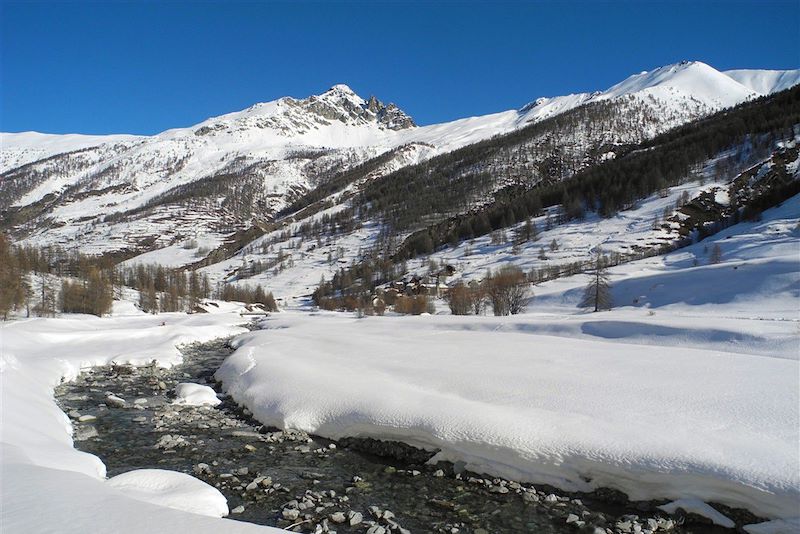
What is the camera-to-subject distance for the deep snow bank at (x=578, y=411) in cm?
1050

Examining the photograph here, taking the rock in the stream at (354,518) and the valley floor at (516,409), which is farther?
the rock in the stream at (354,518)

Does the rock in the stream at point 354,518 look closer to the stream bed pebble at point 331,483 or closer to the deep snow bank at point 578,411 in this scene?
the stream bed pebble at point 331,483

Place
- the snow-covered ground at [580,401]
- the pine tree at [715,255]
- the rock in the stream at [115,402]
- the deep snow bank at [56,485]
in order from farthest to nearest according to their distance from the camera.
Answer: the pine tree at [715,255]
the rock in the stream at [115,402]
the snow-covered ground at [580,401]
the deep snow bank at [56,485]

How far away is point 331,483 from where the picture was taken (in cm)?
1177

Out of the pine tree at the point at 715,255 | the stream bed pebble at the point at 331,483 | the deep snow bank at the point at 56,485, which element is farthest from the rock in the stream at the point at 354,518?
the pine tree at the point at 715,255

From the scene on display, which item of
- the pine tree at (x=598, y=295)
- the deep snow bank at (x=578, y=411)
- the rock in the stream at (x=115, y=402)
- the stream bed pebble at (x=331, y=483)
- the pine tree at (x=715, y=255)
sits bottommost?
the stream bed pebble at (x=331, y=483)

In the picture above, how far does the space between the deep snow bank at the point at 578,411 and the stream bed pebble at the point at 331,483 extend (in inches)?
22.6

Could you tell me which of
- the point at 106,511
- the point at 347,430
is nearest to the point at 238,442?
the point at 347,430

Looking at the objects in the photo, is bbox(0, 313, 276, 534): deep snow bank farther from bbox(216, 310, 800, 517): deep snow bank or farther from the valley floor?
bbox(216, 310, 800, 517): deep snow bank

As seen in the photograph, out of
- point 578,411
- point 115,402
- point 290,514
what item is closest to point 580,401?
point 578,411

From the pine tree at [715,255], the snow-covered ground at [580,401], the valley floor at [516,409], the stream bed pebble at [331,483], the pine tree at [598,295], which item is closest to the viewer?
the valley floor at [516,409]

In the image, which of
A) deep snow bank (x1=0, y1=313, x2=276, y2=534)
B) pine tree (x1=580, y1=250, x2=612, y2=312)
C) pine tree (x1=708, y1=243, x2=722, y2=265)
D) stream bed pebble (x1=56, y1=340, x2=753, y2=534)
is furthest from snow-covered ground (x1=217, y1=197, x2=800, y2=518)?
pine tree (x1=708, y1=243, x2=722, y2=265)

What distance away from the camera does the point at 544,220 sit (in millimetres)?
156375

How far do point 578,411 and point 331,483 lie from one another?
770cm
